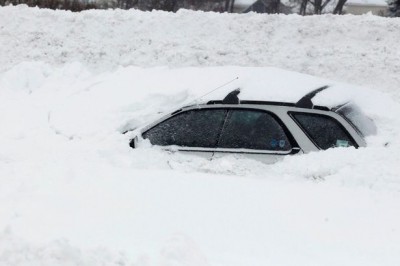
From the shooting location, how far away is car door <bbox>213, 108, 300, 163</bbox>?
5734 mm

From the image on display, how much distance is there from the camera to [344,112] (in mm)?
5801

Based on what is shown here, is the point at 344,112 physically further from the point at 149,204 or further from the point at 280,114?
the point at 149,204

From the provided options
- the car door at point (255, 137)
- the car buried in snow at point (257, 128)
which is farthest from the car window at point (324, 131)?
the car door at point (255, 137)

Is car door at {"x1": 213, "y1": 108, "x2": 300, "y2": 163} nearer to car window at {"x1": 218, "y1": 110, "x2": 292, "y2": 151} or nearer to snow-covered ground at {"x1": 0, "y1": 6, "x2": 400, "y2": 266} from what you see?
car window at {"x1": 218, "y1": 110, "x2": 292, "y2": 151}

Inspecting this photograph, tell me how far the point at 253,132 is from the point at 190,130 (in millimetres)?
773

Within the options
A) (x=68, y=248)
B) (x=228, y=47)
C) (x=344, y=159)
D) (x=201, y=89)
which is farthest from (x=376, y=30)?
(x=68, y=248)

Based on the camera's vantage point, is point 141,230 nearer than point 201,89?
Yes

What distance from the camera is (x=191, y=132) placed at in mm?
6062

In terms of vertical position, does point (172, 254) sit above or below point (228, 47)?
below

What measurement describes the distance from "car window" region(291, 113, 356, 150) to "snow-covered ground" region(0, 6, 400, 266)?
0.14 metres

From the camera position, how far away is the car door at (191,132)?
598 centimetres

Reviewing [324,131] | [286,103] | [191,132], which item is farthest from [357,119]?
[191,132]

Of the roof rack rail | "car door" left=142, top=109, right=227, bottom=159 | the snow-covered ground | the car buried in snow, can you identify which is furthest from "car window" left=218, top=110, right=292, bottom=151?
the roof rack rail

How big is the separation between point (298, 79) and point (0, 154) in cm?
409
